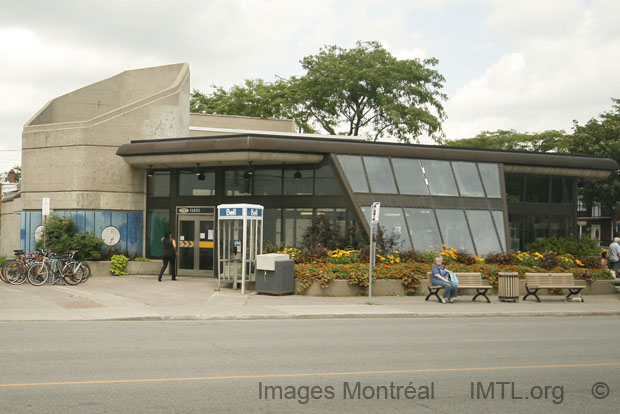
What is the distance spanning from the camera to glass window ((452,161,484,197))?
2708 cm

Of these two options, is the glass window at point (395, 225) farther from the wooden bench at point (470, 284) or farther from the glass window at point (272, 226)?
the glass window at point (272, 226)

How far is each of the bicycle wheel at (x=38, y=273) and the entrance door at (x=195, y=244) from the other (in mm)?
6137

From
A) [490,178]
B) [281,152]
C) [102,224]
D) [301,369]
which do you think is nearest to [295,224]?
[281,152]

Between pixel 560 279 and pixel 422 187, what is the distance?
667cm

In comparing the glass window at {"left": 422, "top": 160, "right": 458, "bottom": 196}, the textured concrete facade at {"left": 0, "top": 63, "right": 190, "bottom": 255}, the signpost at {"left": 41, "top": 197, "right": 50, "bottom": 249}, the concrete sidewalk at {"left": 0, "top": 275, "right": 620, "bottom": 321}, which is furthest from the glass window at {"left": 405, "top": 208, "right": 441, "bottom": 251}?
the signpost at {"left": 41, "top": 197, "right": 50, "bottom": 249}

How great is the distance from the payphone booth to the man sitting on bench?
6068mm

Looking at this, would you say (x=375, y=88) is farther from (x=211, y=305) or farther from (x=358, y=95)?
(x=211, y=305)

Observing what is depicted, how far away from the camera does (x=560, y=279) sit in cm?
2200

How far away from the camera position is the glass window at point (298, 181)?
2583cm

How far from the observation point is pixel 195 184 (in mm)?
27719

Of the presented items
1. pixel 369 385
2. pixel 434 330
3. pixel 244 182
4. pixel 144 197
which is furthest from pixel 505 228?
pixel 369 385

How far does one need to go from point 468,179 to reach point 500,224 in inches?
91.4

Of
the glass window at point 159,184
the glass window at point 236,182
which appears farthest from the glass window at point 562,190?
Answer: the glass window at point 159,184

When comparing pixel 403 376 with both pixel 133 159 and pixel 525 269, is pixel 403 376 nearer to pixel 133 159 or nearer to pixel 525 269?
pixel 525 269
